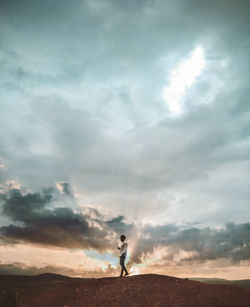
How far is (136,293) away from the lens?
16.7 metres

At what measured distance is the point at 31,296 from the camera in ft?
59.3

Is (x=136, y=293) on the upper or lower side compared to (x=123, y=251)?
lower

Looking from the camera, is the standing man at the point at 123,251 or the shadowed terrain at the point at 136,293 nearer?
the shadowed terrain at the point at 136,293

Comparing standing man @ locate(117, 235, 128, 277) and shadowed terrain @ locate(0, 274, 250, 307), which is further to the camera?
standing man @ locate(117, 235, 128, 277)

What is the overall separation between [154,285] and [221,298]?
4609mm

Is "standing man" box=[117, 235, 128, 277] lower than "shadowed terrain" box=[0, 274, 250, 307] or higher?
higher

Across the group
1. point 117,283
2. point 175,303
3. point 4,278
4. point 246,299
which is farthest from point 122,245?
point 4,278

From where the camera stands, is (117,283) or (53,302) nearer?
(53,302)

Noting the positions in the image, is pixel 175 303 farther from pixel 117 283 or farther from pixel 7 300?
pixel 7 300

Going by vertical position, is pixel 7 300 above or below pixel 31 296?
above

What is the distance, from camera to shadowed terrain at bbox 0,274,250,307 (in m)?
15.5

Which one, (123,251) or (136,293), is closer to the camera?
(136,293)

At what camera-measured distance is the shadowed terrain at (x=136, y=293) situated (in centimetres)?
1550

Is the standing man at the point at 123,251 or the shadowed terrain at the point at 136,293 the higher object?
the standing man at the point at 123,251
